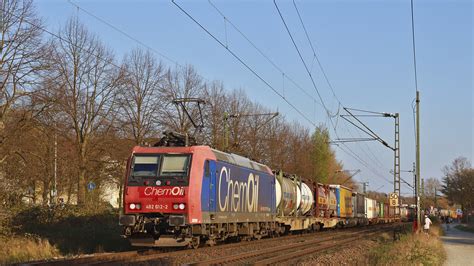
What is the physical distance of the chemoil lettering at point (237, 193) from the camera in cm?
2002

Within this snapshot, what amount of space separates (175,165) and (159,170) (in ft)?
1.73

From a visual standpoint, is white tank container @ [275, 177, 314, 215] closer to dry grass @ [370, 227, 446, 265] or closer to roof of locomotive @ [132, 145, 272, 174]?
roof of locomotive @ [132, 145, 272, 174]

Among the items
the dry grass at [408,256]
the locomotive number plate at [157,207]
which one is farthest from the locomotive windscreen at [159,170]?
the dry grass at [408,256]

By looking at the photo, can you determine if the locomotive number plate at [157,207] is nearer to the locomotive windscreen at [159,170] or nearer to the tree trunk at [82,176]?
the locomotive windscreen at [159,170]

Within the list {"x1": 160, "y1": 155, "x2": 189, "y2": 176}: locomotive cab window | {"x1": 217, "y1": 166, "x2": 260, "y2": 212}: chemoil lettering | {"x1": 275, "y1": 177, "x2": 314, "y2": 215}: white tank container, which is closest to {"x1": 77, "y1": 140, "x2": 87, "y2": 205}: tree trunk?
{"x1": 275, "y1": 177, "x2": 314, "y2": 215}: white tank container

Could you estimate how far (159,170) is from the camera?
1795cm

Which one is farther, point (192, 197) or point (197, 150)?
point (197, 150)

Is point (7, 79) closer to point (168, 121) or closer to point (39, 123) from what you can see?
point (39, 123)

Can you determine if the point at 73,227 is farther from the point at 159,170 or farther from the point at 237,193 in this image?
the point at 159,170

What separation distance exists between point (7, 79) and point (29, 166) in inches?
198

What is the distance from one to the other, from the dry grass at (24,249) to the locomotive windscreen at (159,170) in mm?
3982

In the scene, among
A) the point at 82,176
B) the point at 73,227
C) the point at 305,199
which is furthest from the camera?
the point at 82,176

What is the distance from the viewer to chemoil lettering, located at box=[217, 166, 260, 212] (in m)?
20.0

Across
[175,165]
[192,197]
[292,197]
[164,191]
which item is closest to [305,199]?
[292,197]
